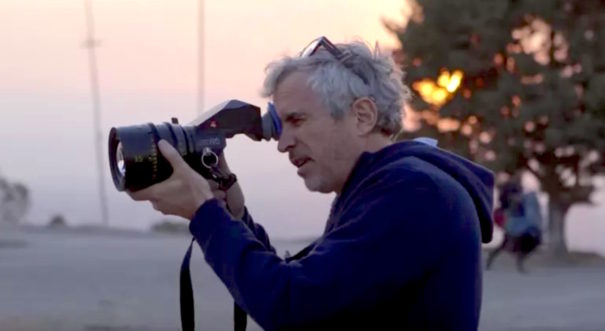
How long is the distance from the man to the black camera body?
0.04 m

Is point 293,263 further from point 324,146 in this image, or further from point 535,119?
point 535,119

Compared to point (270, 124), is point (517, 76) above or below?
below

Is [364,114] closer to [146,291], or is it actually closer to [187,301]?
[187,301]

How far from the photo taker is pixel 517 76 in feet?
82.1

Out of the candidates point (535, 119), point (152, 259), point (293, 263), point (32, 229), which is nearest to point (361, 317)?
point (293, 263)

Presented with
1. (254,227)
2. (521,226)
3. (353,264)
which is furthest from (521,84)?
(353,264)

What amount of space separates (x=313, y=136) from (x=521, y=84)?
2240 cm

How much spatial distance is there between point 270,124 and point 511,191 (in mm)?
19412

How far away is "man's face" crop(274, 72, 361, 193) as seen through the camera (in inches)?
115

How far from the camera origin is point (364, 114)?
295 cm

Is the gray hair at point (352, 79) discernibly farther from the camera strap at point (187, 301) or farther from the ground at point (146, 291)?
the ground at point (146, 291)

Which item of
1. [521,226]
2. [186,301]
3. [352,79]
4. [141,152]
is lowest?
[521,226]

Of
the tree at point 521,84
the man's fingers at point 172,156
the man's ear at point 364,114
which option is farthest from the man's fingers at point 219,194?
the tree at point 521,84

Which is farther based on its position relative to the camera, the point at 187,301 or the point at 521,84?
the point at 521,84
